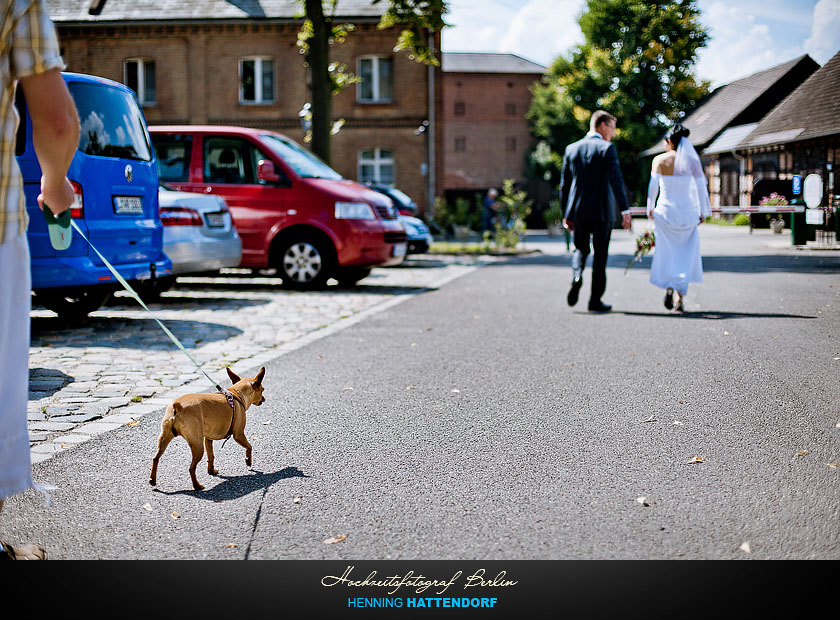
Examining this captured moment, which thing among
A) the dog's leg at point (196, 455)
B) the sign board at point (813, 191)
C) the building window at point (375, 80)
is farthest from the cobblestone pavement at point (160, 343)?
the building window at point (375, 80)

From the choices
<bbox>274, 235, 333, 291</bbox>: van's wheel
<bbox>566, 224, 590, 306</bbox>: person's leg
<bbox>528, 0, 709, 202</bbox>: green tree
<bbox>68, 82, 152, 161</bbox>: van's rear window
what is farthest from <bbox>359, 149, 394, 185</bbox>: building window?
<bbox>68, 82, 152, 161</bbox>: van's rear window

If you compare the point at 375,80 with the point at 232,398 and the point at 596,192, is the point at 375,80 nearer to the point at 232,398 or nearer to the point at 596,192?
the point at 596,192

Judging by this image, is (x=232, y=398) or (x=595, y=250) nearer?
(x=232, y=398)

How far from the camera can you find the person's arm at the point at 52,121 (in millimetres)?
2723

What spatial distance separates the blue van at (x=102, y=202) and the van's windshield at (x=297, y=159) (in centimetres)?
376

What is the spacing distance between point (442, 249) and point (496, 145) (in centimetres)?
4805

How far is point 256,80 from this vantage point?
35312 millimetres

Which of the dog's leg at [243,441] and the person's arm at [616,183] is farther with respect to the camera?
the person's arm at [616,183]

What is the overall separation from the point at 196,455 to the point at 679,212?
735cm

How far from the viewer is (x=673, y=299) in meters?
10.4

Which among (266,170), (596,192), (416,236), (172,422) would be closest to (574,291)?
(596,192)

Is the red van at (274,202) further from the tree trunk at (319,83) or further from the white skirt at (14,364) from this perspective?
the white skirt at (14,364)

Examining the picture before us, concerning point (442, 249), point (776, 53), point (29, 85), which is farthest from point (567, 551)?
point (442, 249)

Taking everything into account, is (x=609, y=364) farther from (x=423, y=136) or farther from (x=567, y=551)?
(x=423, y=136)
